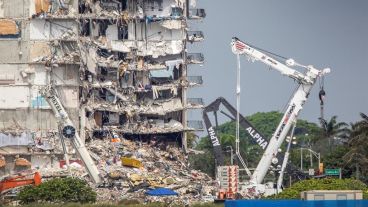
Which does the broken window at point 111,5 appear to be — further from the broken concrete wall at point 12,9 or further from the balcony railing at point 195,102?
the balcony railing at point 195,102

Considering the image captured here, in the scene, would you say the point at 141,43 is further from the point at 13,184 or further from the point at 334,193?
the point at 334,193

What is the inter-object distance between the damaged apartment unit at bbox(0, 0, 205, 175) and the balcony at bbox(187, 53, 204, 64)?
10 cm

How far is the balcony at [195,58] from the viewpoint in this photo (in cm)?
18938

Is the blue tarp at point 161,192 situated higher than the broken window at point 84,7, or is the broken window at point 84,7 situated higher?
the broken window at point 84,7

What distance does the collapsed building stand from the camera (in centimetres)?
17562

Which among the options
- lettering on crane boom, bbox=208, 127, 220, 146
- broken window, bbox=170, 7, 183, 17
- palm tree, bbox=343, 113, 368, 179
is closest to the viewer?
palm tree, bbox=343, 113, 368, 179

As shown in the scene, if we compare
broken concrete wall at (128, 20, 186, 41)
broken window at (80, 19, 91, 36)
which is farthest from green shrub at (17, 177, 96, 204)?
broken concrete wall at (128, 20, 186, 41)

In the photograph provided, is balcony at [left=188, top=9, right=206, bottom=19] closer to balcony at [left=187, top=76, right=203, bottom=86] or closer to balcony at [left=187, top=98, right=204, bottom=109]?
balcony at [left=187, top=76, right=203, bottom=86]

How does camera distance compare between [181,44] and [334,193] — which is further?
[181,44]

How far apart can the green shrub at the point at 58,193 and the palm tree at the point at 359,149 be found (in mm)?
29559

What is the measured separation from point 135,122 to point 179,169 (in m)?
9.04

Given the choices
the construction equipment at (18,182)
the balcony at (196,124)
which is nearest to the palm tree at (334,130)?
the balcony at (196,124)

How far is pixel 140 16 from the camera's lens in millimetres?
184500

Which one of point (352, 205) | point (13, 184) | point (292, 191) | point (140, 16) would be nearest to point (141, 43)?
point (140, 16)
